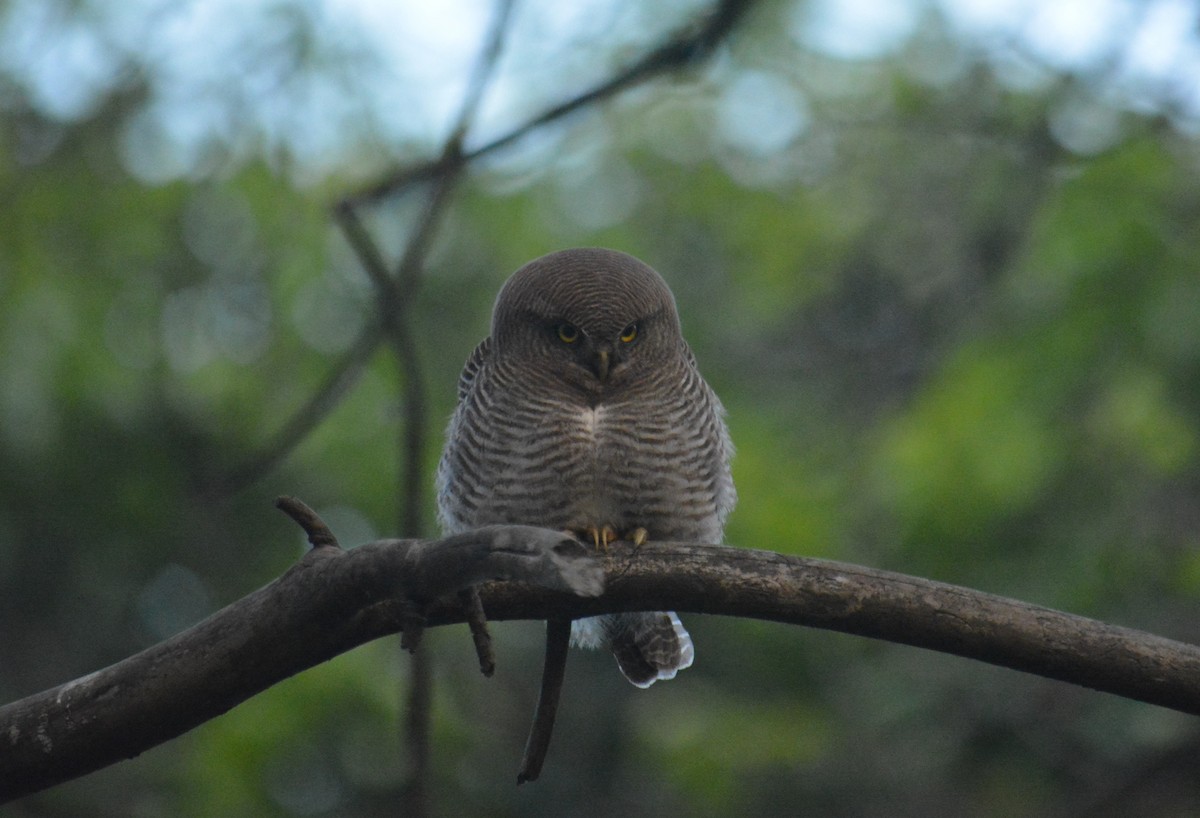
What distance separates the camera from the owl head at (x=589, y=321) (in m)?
3.79

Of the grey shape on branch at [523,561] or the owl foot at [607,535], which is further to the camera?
the owl foot at [607,535]

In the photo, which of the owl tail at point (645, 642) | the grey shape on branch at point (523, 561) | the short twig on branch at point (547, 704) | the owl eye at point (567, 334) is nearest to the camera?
the grey shape on branch at point (523, 561)

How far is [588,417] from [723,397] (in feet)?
18.1

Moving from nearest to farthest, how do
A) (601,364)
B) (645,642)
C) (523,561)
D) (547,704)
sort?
(523,561)
(547,704)
(601,364)
(645,642)

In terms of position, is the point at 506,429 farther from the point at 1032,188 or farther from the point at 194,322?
the point at 194,322

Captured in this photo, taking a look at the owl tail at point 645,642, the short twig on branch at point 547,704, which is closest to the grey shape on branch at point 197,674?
the short twig on branch at point 547,704

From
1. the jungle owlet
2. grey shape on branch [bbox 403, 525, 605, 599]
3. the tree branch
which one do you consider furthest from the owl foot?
grey shape on branch [bbox 403, 525, 605, 599]

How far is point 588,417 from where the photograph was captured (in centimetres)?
376

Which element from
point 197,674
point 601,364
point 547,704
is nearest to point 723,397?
point 601,364

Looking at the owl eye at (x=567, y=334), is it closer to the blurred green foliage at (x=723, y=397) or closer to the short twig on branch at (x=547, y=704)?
the blurred green foliage at (x=723, y=397)

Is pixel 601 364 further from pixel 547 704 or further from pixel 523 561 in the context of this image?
pixel 523 561

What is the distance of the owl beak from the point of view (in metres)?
3.76

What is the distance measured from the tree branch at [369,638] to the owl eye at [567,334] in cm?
126

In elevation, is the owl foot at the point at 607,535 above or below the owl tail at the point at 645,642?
above
